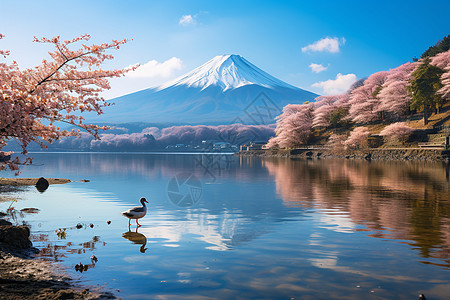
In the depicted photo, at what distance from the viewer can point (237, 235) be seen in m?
9.67

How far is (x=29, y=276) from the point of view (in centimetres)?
619

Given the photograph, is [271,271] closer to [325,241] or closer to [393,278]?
[393,278]

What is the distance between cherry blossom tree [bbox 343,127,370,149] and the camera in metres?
63.1

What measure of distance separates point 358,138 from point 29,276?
207 ft

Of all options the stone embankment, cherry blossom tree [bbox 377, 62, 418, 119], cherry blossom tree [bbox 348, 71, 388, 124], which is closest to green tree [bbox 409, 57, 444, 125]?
cherry blossom tree [bbox 377, 62, 418, 119]

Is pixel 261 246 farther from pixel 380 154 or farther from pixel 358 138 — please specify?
pixel 358 138

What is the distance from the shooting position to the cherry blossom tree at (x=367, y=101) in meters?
Answer: 70.2

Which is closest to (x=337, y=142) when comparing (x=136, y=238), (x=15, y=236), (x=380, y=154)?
(x=380, y=154)

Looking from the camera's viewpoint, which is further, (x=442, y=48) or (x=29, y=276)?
(x=442, y=48)

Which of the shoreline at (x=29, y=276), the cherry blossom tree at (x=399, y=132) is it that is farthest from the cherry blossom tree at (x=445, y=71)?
the shoreline at (x=29, y=276)

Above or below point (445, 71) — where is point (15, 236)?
below

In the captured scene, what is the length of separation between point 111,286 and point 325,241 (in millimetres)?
5103

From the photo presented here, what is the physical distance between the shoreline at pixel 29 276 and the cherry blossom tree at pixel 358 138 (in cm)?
6144

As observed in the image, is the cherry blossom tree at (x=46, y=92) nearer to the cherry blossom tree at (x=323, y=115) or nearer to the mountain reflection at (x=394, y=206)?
the mountain reflection at (x=394, y=206)
